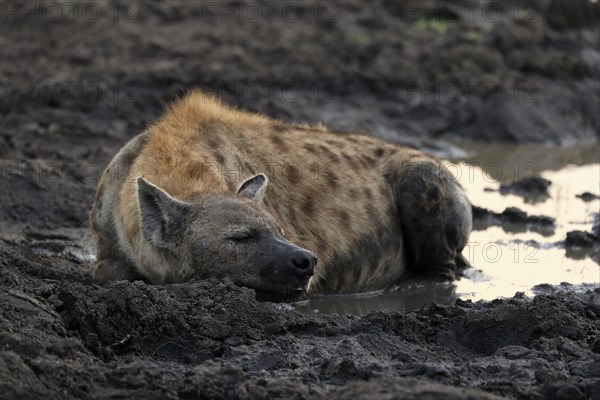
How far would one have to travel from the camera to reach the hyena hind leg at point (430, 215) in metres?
7.23

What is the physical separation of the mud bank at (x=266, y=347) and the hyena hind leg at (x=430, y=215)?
5.75 ft

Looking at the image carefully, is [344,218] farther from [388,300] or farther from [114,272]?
[114,272]

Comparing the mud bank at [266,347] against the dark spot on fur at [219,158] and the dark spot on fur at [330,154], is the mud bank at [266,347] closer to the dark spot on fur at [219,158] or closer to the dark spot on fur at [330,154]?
the dark spot on fur at [219,158]

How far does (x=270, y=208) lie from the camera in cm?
640

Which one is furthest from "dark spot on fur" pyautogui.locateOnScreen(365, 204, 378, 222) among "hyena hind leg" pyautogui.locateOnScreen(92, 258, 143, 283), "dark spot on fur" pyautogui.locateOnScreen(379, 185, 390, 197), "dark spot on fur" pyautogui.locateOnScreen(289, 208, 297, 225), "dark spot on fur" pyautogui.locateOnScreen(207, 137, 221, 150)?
"hyena hind leg" pyautogui.locateOnScreen(92, 258, 143, 283)

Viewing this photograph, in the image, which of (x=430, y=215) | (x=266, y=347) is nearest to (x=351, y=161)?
(x=430, y=215)

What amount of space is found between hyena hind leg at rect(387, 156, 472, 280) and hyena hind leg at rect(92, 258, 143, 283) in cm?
190

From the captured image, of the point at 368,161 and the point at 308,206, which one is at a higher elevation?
the point at 368,161

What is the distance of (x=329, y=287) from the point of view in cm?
675

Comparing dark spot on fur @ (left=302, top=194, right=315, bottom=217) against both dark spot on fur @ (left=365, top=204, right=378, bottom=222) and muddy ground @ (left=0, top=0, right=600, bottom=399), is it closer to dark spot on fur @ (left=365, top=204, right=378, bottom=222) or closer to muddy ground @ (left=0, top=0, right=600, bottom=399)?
dark spot on fur @ (left=365, top=204, right=378, bottom=222)

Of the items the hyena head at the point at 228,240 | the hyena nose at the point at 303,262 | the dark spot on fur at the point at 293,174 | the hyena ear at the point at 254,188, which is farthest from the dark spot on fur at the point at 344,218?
the hyena nose at the point at 303,262

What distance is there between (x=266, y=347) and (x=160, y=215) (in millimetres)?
1119

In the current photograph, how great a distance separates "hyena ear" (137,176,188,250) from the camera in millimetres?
5473

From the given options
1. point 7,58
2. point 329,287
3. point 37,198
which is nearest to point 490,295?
point 329,287
